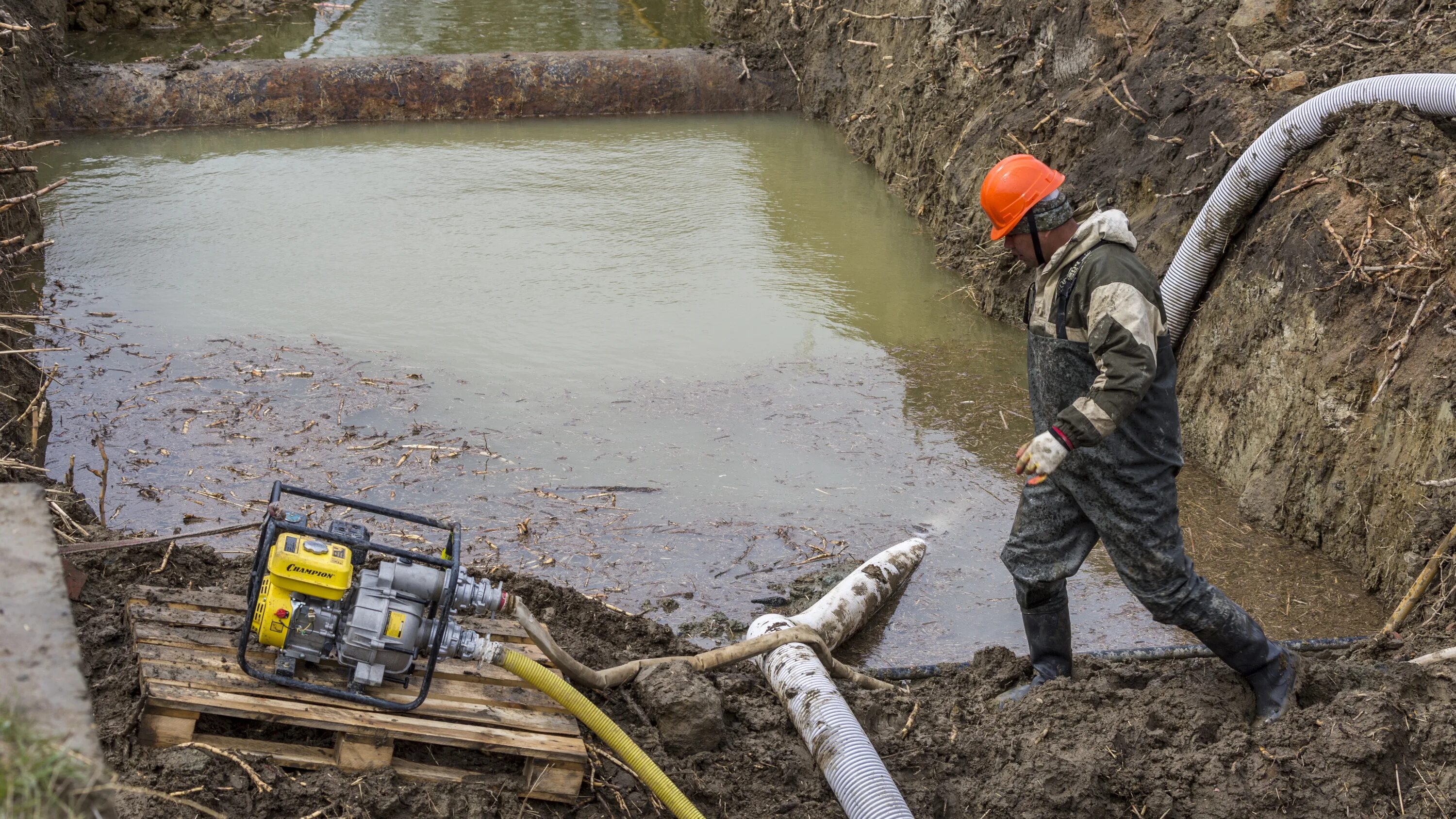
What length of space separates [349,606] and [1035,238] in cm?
254

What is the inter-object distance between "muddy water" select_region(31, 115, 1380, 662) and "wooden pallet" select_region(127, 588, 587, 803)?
1.60m

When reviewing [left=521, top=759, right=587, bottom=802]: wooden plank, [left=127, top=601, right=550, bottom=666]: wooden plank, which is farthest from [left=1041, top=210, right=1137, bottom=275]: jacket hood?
[left=127, top=601, right=550, bottom=666]: wooden plank

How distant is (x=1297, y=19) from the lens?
7230mm

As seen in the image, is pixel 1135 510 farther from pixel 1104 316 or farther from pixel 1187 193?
pixel 1187 193

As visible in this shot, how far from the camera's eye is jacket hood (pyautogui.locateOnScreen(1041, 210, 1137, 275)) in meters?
3.62

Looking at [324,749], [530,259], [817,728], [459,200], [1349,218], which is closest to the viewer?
[324,749]

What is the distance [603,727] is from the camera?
3.14m

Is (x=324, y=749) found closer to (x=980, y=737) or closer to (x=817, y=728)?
(x=817, y=728)

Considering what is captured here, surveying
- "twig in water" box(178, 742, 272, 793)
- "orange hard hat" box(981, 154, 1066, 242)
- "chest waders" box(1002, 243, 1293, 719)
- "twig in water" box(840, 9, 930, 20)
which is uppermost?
"twig in water" box(840, 9, 930, 20)

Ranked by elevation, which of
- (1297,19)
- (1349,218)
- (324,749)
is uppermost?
(1297,19)

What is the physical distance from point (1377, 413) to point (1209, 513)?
97cm

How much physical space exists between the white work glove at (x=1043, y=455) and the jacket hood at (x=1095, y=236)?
656 millimetres

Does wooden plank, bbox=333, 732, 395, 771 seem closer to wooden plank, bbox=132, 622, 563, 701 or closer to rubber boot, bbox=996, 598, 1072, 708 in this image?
wooden plank, bbox=132, 622, 563, 701

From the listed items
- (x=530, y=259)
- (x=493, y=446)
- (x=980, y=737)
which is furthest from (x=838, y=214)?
(x=980, y=737)
